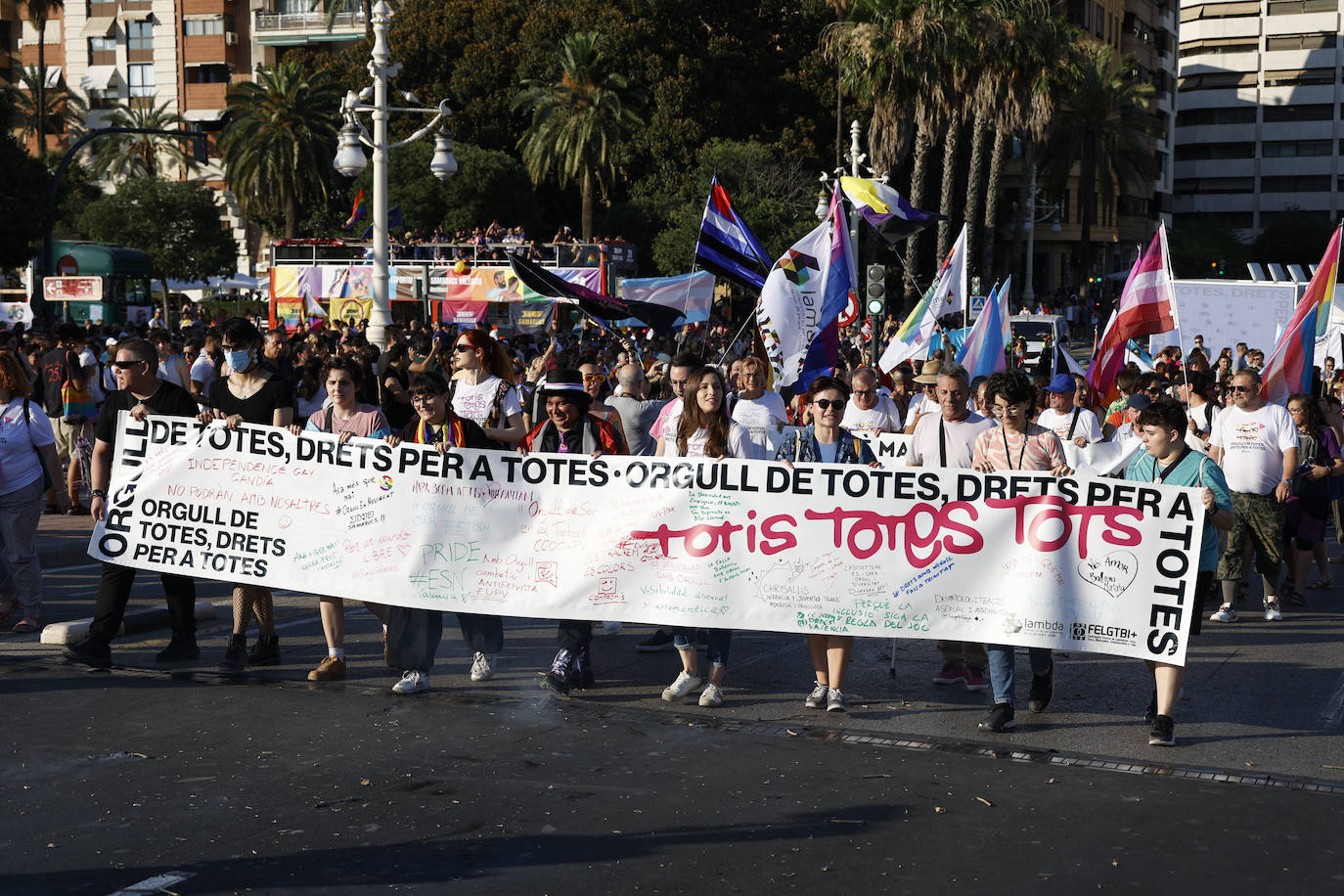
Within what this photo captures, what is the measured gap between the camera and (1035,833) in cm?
534

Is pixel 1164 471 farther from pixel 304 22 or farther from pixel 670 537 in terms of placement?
pixel 304 22

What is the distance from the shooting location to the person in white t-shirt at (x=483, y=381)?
29.5 feet

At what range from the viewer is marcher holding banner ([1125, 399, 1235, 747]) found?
6.61 metres

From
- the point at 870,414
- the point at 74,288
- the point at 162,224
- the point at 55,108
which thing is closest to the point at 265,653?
the point at 870,414

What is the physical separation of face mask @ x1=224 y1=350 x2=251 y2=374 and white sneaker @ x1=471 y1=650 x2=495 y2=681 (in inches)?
79.6

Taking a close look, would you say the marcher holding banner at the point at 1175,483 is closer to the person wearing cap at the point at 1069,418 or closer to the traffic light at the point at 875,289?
the person wearing cap at the point at 1069,418

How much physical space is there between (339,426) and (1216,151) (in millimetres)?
106625

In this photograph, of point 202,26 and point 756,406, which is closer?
point 756,406

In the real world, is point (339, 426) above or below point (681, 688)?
above

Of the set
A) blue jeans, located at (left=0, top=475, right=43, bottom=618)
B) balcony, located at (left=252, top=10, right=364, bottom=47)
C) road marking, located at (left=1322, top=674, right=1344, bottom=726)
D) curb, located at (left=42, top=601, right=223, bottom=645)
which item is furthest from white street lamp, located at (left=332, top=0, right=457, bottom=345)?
balcony, located at (left=252, top=10, right=364, bottom=47)

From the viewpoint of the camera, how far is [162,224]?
186ft

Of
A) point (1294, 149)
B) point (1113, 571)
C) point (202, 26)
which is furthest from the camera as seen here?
point (1294, 149)

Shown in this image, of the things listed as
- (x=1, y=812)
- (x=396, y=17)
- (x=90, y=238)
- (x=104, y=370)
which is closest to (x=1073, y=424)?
(x=1, y=812)

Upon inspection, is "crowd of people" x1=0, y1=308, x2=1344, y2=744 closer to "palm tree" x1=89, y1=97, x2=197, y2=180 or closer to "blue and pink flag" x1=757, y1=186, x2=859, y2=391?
"blue and pink flag" x1=757, y1=186, x2=859, y2=391
